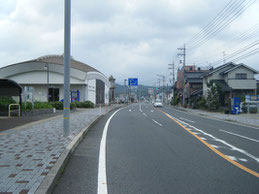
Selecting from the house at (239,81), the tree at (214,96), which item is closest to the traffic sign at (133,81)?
the house at (239,81)

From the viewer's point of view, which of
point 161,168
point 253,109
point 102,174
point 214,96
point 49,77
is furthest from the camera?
point 49,77

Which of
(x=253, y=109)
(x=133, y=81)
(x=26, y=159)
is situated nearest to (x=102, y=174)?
(x=26, y=159)

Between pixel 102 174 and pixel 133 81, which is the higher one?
pixel 133 81

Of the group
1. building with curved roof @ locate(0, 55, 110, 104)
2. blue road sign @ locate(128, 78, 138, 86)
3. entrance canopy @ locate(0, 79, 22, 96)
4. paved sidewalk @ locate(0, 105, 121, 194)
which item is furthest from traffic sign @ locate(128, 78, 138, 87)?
paved sidewalk @ locate(0, 105, 121, 194)

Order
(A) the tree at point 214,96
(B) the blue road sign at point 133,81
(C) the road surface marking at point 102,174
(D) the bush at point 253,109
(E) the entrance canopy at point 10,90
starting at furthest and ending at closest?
(B) the blue road sign at point 133,81 < (A) the tree at point 214,96 < (D) the bush at point 253,109 < (E) the entrance canopy at point 10,90 < (C) the road surface marking at point 102,174

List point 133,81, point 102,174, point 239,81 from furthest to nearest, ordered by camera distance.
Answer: point 133,81
point 239,81
point 102,174

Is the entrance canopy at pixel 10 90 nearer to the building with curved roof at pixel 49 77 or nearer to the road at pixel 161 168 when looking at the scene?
the road at pixel 161 168

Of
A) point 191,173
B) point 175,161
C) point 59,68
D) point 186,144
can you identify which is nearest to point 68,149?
point 175,161

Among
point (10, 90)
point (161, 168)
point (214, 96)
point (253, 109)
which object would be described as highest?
point (10, 90)

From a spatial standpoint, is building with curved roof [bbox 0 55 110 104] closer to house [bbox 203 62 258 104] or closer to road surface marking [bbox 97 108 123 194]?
house [bbox 203 62 258 104]

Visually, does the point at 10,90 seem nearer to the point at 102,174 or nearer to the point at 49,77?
the point at 102,174

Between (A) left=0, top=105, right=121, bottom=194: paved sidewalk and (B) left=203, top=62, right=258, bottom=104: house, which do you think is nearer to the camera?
(A) left=0, top=105, right=121, bottom=194: paved sidewalk

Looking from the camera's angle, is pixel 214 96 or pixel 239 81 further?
pixel 239 81

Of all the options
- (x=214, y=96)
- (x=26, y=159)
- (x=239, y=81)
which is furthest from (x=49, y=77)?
(x=26, y=159)
